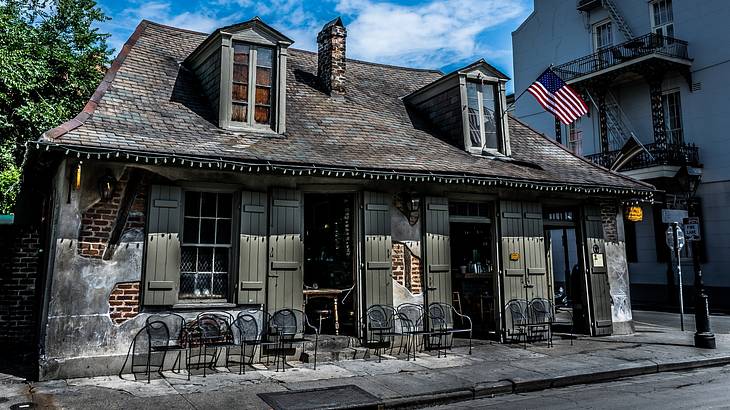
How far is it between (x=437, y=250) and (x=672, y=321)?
886 centimetres

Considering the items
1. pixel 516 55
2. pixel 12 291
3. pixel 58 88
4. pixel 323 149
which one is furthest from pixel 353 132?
pixel 516 55

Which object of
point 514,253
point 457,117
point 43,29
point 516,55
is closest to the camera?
point 514,253

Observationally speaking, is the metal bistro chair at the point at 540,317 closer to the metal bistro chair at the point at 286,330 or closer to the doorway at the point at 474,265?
the doorway at the point at 474,265

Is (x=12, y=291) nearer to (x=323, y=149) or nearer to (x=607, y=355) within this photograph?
(x=323, y=149)

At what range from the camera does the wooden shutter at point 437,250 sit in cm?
1013

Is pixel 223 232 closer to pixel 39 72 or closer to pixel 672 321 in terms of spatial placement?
pixel 39 72

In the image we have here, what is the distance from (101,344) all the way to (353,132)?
6.09 m

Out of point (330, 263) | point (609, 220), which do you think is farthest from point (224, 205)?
point (609, 220)

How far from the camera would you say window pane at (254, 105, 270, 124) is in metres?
10.1

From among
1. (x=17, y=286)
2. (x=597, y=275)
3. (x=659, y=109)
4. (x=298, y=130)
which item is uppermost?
(x=659, y=109)

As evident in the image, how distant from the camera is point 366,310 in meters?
9.52

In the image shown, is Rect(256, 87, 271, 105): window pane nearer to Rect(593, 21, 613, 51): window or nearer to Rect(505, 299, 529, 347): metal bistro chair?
Rect(505, 299, 529, 347): metal bistro chair

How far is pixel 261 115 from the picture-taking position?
10156 mm

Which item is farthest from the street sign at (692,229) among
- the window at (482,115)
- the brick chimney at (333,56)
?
the brick chimney at (333,56)
